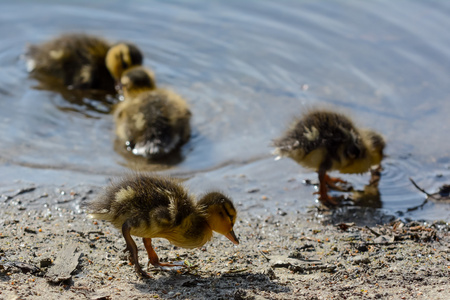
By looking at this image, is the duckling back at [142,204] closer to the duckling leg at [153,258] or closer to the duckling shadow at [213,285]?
the duckling leg at [153,258]

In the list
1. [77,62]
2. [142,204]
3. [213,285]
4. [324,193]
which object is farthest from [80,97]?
[213,285]

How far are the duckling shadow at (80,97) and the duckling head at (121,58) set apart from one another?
319mm

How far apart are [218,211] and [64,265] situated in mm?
1018

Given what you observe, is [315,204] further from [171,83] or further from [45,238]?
[171,83]

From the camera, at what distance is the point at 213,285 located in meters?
3.61

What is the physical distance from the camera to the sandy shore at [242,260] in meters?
3.47

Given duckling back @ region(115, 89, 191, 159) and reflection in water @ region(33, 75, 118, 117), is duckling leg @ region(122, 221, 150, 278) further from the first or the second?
reflection in water @ region(33, 75, 118, 117)

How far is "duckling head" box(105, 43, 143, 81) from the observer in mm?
7293

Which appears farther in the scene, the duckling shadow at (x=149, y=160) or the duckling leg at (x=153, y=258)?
the duckling shadow at (x=149, y=160)

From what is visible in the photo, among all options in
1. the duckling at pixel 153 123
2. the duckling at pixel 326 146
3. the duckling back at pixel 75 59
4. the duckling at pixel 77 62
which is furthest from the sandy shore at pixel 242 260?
the duckling back at pixel 75 59

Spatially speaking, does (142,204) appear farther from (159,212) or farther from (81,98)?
(81,98)

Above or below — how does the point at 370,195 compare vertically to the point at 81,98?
above

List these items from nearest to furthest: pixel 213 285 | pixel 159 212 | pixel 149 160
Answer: pixel 213 285, pixel 159 212, pixel 149 160

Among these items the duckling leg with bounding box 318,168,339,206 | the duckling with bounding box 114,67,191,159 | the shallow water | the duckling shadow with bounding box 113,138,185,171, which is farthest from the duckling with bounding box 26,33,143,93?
the duckling leg with bounding box 318,168,339,206
